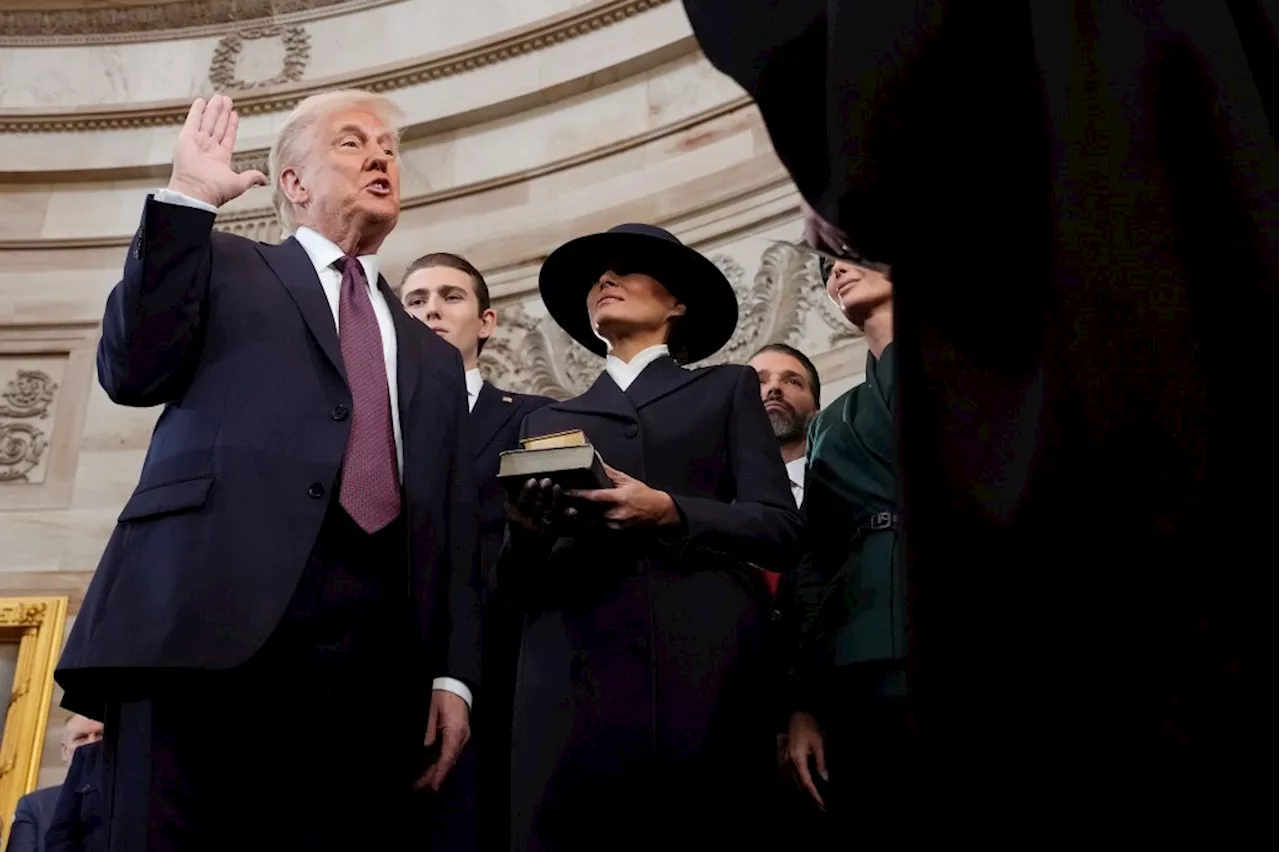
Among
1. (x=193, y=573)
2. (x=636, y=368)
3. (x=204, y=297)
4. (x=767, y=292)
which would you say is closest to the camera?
(x=193, y=573)

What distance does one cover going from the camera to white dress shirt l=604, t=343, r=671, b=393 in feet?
8.57

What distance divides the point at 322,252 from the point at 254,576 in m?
0.71

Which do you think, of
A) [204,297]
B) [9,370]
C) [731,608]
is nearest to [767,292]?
[731,608]

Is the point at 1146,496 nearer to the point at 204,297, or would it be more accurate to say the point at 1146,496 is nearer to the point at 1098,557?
the point at 1098,557

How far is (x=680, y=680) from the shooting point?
7.06ft

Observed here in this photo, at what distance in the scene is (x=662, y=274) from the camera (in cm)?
276

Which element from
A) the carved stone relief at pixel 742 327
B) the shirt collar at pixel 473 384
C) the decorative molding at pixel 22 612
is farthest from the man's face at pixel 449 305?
the decorative molding at pixel 22 612

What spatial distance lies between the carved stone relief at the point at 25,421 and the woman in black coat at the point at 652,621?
5.11 m

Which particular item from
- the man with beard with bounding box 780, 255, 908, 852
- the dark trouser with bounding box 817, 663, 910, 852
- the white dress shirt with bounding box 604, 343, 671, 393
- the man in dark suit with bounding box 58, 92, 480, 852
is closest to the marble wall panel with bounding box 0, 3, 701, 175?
the white dress shirt with bounding box 604, 343, 671, 393

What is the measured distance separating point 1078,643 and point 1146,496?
0.39ft

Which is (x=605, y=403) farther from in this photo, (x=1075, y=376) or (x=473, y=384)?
(x=1075, y=376)

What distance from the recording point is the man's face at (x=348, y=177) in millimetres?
2277

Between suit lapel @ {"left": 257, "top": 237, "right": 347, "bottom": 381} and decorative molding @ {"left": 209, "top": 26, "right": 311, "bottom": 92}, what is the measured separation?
5.90m

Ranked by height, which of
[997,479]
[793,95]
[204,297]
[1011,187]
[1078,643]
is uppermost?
[204,297]
